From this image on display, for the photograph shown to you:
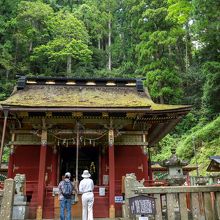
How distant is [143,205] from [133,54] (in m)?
33.6

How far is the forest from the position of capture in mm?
26484

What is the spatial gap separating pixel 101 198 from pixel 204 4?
8.28 metres

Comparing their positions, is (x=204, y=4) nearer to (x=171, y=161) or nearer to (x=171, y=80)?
(x=171, y=161)

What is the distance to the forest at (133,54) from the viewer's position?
26.5 metres

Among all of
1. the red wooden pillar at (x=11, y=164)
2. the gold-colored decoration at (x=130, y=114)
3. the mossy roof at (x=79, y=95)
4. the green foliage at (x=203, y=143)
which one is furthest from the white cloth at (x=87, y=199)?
the green foliage at (x=203, y=143)

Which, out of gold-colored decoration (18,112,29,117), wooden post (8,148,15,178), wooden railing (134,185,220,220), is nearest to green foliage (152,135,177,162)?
wooden post (8,148,15,178)

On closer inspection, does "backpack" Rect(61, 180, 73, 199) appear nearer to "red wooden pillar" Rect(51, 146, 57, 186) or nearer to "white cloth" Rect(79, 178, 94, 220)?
"white cloth" Rect(79, 178, 94, 220)

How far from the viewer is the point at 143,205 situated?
559 centimetres

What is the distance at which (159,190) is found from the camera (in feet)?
19.1

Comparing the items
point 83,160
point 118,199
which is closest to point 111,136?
point 118,199

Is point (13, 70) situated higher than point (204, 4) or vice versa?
point (13, 70)

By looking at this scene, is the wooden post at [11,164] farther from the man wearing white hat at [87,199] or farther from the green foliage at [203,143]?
the green foliage at [203,143]

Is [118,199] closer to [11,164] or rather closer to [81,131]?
[81,131]

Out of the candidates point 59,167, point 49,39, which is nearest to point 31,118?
point 59,167
